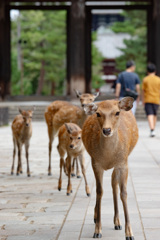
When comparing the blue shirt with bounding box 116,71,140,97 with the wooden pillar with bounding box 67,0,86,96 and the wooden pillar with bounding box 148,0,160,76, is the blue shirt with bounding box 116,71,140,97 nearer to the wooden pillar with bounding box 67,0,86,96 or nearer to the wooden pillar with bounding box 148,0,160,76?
the wooden pillar with bounding box 67,0,86,96

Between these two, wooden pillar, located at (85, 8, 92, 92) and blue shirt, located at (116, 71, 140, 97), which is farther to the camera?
wooden pillar, located at (85, 8, 92, 92)

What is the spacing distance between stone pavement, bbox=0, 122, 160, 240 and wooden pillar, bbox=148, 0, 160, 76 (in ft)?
65.0

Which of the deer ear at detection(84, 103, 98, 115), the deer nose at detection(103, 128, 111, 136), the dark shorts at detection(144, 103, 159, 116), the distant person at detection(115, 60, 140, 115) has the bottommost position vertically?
the dark shorts at detection(144, 103, 159, 116)

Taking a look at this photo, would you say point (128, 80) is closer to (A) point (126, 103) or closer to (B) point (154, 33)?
(A) point (126, 103)

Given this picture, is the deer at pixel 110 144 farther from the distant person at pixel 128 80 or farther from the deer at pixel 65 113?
the distant person at pixel 128 80

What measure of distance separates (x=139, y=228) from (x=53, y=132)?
4979mm

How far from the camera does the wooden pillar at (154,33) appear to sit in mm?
30250

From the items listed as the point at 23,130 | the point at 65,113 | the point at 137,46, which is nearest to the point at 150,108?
the point at 65,113

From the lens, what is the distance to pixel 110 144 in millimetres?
5582

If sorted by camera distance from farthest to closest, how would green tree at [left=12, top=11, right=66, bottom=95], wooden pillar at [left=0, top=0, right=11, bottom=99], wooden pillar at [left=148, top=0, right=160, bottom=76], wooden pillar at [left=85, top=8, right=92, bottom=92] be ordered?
green tree at [left=12, top=11, right=66, bottom=95]
wooden pillar at [left=85, top=8, right=92, bottom=92]
wooden pillar at [left=0, top=0, right=11, bottom=99]
wooden pillar at [left=148, top=0, right=160, bottom=76]

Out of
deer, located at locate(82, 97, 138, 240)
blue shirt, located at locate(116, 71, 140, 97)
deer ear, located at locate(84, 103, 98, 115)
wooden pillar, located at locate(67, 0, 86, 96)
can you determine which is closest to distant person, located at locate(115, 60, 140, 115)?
blue shirt, located at locate(116, 71, 140, 97)

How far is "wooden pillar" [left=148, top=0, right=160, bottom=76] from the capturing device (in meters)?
30.2

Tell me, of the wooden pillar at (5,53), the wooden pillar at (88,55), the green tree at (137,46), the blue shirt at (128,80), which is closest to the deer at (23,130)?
the blue shirt at (128,80)

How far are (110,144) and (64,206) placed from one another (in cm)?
192
